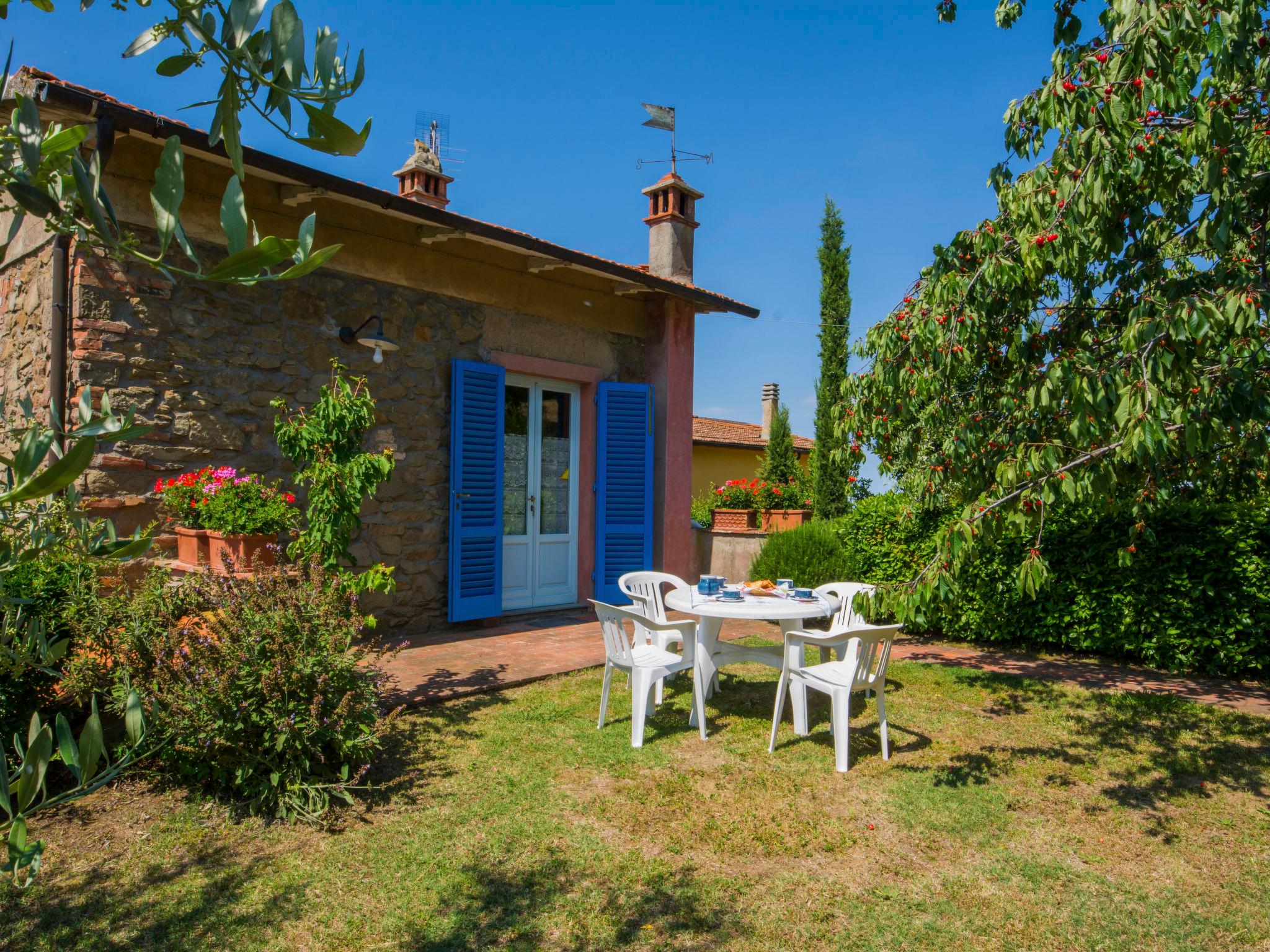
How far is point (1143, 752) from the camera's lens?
4438mm

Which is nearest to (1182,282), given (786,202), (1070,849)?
(1070,849)

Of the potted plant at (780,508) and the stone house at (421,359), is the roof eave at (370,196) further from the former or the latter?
the potted plant at (780,508)

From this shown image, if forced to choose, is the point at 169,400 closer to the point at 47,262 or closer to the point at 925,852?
the point at 47,262

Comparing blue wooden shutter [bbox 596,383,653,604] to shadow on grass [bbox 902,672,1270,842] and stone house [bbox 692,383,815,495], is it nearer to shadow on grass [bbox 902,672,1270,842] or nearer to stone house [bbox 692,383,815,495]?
shadow on grass [bbox 902,672,1270,842]

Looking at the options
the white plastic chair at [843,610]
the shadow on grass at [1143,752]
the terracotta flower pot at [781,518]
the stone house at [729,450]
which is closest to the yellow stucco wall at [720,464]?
the stone house at [729,450]

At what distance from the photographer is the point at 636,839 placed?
3285 millimetres

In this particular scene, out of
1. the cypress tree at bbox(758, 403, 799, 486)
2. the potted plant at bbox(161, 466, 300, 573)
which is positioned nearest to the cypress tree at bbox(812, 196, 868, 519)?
the cypress tree at bbox(758, 403, 799, 486)

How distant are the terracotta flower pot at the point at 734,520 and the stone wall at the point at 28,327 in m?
7.07

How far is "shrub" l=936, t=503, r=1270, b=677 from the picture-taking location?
5.88 meters

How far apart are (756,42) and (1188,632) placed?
21.1 feet

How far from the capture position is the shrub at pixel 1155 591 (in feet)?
19.3

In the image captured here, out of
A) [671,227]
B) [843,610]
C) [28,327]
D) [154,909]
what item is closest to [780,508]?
[671,227]

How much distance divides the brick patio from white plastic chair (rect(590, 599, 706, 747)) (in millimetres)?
1156

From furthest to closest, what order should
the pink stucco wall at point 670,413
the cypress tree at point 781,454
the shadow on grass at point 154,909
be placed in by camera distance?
1. the cypress tree at point 781,454
2. the pink stucco wall at point 670,413
3. the shadow on grass at point 154,909
